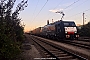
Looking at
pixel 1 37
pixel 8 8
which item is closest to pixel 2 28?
pixel 1 37

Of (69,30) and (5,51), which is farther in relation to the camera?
(69,30)

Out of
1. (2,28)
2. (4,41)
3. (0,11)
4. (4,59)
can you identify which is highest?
(0,11)

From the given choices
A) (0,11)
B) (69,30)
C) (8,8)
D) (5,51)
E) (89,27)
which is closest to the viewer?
(5,51)

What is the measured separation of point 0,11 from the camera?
8.77 m

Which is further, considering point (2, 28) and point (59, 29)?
point (59, 29)

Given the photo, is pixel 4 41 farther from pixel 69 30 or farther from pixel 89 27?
pixel 89 27

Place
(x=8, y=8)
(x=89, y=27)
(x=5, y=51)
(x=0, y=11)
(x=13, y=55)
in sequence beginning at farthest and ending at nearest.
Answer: (x=89, y=27)
(x=8, y=8)
(x=0, y=11)
(x=13, y=55)
(x=5, y=51)

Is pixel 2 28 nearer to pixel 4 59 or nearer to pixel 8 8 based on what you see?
pixel 4 59

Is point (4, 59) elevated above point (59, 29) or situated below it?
below

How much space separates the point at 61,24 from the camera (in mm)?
24578

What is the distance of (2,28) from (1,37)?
43 cm

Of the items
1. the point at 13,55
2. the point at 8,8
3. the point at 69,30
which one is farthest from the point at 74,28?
the point at 13,55

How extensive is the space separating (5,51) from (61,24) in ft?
Answer: 59.0

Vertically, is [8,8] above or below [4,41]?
above
